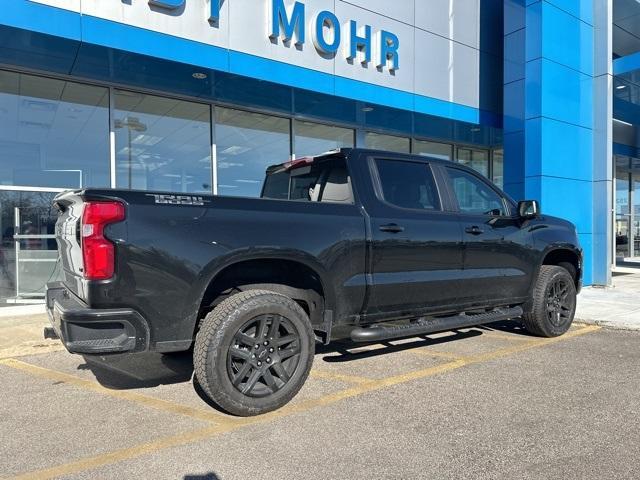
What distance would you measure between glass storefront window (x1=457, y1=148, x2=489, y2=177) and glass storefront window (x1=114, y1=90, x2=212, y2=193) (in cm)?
757

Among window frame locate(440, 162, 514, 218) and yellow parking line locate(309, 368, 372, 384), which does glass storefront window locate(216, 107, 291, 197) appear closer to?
window frame locate(440, 162, 514, 218)

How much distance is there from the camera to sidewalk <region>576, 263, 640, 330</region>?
7.07 meters

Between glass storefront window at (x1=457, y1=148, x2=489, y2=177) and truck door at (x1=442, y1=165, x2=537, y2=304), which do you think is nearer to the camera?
truck door at (x1=442, y1=165, x2=537, y2=304)

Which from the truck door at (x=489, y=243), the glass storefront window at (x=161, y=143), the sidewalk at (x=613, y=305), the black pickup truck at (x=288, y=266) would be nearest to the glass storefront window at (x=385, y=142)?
the glass storefront window at (x=161, y=143)

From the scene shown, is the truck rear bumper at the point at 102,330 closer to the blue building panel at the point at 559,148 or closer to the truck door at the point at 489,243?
the truck door at the point at 489,243

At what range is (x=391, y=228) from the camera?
14.6ft

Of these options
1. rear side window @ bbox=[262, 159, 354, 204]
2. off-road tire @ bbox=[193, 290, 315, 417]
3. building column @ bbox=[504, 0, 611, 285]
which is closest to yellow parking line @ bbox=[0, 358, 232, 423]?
off-road tire @ bbox=[193, 290, 315, 417]

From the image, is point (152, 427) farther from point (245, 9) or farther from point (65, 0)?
point (245, 9)

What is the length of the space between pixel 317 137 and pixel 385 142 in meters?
2.10

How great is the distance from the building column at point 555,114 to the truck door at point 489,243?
525cm

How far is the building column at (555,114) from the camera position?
1038 cm

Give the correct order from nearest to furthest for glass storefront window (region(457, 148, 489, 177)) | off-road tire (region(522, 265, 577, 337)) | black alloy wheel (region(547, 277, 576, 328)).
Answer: off-road tire (region(522, 265, 577, 337)) → black alloy wheel (region(547, 277, 576, 328)) → glass storefront window (region(457, 148, 489, 177))

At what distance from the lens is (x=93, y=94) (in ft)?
28.5

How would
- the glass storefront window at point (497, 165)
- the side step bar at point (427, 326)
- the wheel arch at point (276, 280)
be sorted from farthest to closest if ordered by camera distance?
1. the glass storefront window at point (497, 165)
2. the side step bar at point (427, 326)
3. the wheel arch at point (276, 280)
